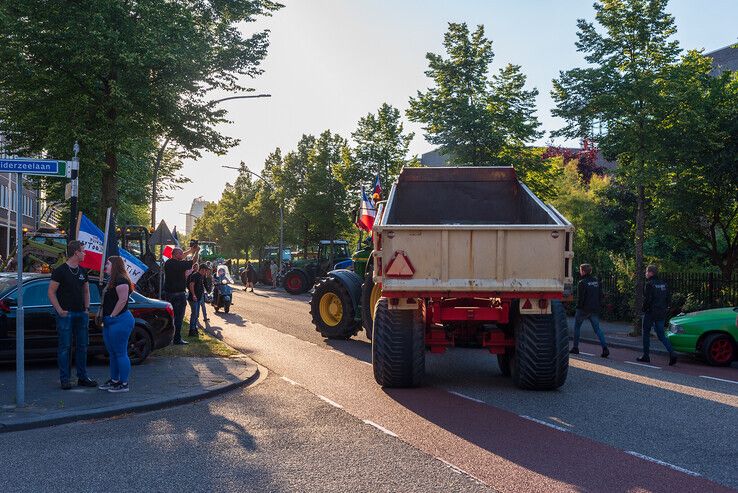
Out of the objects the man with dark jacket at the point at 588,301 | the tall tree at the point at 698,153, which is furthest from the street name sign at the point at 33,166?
the tall tree at the point at 698,153

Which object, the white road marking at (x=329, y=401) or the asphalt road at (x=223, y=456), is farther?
the white road marking at (x=329, y=401)

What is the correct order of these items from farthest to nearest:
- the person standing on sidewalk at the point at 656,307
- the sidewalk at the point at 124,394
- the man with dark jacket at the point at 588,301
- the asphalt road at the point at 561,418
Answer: the man with dark jacket at the point at 588,301
the person standing on sidewalk at the point at 656,307
the sidewalk at the point at 124,394
the asphalt road at the point at 561,418

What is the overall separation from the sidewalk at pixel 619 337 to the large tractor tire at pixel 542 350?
6672mm

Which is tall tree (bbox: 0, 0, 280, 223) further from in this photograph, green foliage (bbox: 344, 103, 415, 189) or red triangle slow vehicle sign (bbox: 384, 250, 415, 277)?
green foliage (bbox: 344, 103, 415, 189)

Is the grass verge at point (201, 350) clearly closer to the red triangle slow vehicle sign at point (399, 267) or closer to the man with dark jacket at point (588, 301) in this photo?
the red triangle slow vehicle sign at point (399, 267)

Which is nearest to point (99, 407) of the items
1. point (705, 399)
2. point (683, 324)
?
point (705, 399)

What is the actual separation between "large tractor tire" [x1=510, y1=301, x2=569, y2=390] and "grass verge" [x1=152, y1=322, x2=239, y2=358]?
5.26 m

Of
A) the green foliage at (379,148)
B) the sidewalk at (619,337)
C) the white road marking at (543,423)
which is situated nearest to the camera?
the white road marking at (543,423)

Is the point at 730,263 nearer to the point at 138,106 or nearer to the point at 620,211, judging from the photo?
the point at 620,211

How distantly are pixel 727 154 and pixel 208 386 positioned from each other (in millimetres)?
13444

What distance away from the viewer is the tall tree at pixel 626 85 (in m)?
16.6

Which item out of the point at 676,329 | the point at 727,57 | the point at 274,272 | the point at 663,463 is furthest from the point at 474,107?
the point at 727,57

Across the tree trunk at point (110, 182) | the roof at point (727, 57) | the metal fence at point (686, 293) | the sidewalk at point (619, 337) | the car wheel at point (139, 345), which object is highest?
the roof at point (727, 57)

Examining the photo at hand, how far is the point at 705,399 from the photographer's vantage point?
9000 mm
